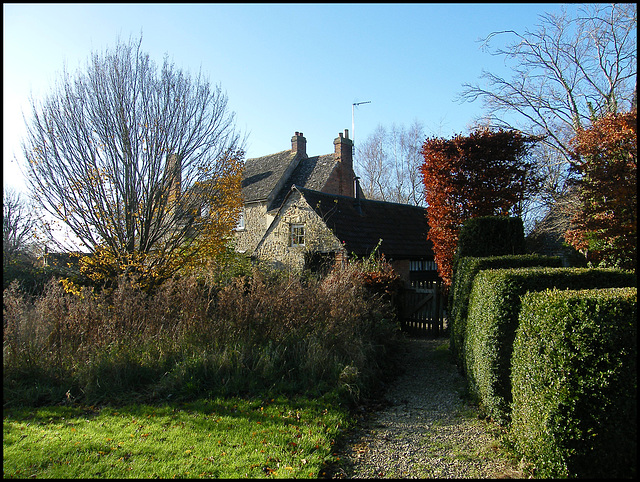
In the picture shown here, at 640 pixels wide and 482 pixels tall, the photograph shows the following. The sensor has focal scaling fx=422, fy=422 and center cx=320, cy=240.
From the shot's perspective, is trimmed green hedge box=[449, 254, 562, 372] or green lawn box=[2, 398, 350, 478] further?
trimmed green hedge box=[449, 254, 562, 372]

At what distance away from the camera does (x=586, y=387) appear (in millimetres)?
3461

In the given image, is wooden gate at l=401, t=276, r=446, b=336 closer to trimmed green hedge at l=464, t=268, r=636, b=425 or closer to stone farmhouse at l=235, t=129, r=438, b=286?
stone farmhouse at l=235, t=129, r=438, b=286

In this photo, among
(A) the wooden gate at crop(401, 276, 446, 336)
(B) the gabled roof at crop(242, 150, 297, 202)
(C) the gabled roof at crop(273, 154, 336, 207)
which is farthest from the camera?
(B) the gabled roof at crop(242, 150, 297, 202)

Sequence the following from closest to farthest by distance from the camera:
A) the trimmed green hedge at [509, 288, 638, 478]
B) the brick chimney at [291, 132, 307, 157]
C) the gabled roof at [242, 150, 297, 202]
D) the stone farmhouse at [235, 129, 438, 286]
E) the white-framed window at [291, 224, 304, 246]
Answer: the trimmed green hedge at [509, 288, 638, 478] → the stone farmhouse at [235, 129, 438, 286] → the white-framed window at [291, 224, 304, 246] → the gabled roof at [242, 150, 297, 202] → the brick chimney at [291, 132, 307, 157]

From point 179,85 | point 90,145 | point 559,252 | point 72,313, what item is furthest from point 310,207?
point 559,252

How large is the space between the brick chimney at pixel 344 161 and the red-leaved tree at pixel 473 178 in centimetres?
1363

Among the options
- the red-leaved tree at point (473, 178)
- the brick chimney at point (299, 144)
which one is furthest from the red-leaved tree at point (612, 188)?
the brick chimney at point (299, 144)

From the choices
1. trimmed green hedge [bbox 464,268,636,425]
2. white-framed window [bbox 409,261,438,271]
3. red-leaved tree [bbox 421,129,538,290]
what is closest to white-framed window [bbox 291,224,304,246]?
white-framed window [bbox 409,261,438,271]

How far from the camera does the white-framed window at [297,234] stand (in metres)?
18.7

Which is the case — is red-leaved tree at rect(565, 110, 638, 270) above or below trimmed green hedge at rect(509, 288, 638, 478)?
above

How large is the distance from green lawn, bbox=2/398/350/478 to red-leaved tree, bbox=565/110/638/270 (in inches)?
314

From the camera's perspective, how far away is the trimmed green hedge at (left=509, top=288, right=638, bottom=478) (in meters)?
3.34

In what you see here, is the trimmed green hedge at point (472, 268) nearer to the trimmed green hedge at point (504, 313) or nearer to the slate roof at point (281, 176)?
the trimmed green hedge at point (504, 313)

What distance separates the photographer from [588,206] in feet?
34.8
